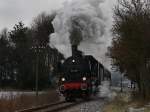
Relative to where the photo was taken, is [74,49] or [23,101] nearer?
[23,101]

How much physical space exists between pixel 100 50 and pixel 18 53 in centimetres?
4510

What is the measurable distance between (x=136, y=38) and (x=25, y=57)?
189 feet

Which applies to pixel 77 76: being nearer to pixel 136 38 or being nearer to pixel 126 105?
pixel 136 38

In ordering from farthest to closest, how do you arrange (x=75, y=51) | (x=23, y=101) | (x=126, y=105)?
(x=75, y=51), (x=23, y=101), (x=126, y=105)

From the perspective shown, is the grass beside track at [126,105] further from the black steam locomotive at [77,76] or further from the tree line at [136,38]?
the black steam locomotive at [77,76]

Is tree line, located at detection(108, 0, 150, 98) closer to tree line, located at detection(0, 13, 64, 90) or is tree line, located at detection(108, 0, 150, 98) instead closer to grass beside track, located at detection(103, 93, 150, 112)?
grass beside track, located at detection(103, 93, 150, 112)

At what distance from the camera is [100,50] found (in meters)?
49.3

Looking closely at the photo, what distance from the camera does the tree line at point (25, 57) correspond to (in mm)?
79750

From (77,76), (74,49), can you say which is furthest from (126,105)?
(74,49)

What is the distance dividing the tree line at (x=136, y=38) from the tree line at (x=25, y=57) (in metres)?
39.7

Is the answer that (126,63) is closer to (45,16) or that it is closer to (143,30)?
(143,30)

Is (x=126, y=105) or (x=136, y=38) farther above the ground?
(x=136, y=38)

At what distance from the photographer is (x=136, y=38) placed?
32.9 meters

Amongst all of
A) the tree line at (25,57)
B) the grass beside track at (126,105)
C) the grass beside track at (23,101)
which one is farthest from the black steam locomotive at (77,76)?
the tree line at (25,57)
